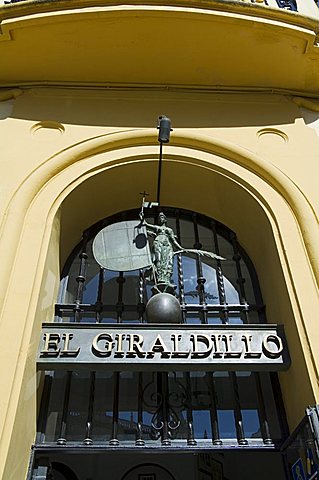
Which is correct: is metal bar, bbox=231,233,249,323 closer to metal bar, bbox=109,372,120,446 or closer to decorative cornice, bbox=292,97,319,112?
A: metal bar, bbox=109,372,120,446

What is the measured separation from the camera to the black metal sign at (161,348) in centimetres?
392

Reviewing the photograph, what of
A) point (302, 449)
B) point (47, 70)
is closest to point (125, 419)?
point (302, 449)

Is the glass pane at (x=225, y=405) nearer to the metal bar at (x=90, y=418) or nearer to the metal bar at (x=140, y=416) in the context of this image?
the metal bar at (x=140, y=416)

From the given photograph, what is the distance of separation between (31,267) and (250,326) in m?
2.23

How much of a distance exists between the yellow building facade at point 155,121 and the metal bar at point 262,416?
225 mm

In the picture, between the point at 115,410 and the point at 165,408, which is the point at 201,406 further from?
the point at 115,410

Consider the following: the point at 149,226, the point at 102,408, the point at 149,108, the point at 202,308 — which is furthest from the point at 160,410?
the point at 149,108

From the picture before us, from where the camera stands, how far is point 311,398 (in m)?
3.52

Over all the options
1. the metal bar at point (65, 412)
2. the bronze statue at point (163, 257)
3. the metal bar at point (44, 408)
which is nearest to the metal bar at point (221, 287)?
the bronze statue at point (163, 257)

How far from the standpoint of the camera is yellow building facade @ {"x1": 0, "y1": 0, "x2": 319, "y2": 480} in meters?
4.70

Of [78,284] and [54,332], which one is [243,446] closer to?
[54,332]

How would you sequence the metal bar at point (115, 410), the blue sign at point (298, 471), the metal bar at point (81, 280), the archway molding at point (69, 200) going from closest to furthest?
the blue sign at point (298, 471) < the archway molding at point (69, 200) < the metal bar at point (115, 410) < the metal bar at point (81, 280)

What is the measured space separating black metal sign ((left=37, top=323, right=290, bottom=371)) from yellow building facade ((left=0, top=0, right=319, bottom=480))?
375 millimetres

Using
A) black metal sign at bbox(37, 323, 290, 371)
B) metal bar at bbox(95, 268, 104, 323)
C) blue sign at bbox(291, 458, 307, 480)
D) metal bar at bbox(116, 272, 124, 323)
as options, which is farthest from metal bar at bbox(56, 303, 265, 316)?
blue sign at bbox(291, 458, 307, 480)
